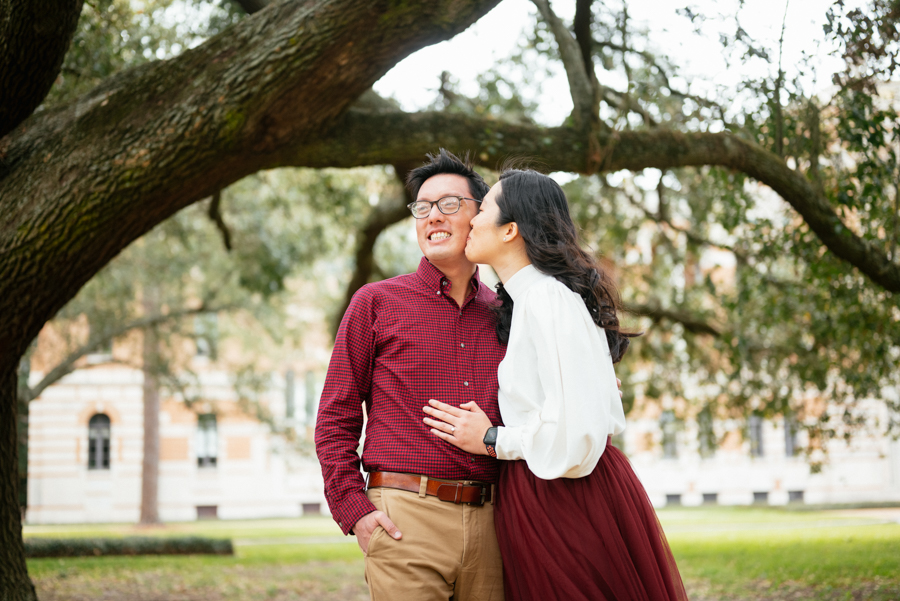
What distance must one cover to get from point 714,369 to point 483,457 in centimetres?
1041

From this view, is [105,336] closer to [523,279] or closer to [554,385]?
[523,279]

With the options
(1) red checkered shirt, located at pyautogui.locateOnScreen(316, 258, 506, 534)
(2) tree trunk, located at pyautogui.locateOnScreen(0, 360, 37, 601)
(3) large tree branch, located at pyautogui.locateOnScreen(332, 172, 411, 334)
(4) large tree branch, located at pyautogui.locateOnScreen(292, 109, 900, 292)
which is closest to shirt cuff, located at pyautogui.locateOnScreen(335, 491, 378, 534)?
(1) red checkered shirt, located at pyautogui.locateOnScreen(316, 258, 506, 534)

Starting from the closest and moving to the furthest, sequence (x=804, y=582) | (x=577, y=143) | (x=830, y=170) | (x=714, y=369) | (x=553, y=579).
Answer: (x=553, y=579) < (x=577, y=143) < (x=830, y=170) < (x=804, y=582) < (x=714, y=369)

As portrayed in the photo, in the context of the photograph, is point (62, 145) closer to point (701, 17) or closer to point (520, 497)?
point (520, 497)

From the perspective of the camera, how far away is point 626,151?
6.05 m

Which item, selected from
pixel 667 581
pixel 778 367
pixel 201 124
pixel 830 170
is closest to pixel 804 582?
pixel 778 367

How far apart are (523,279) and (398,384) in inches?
24.6

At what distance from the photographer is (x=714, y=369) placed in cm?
1248

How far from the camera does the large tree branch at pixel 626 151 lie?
19.4ft

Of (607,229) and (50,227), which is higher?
(607,229)

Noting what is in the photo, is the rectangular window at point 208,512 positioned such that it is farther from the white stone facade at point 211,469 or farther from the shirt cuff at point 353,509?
the shirt cuff at point 353,509

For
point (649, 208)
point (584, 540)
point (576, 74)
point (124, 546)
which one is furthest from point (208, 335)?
point (584, 540)

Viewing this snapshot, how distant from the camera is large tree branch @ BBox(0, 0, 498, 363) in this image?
14.9 feet

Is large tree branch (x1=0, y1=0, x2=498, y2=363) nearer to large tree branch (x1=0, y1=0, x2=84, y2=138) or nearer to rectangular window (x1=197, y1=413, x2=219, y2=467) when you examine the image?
large tree branch (x1=0, y1=0, x2=84, y2=138)
